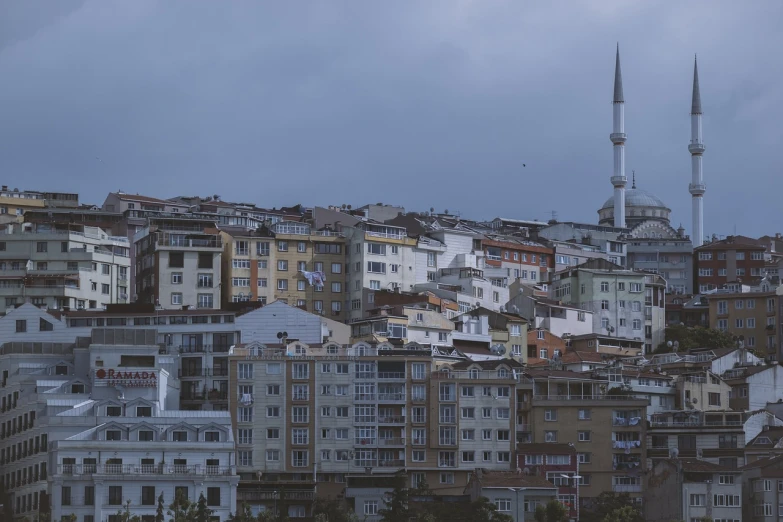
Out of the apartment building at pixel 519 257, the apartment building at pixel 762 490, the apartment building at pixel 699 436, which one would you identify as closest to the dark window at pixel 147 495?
the apartment building at pixel 699 436

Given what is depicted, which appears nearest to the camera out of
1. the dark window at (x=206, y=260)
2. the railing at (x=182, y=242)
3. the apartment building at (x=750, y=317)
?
the railing at (x=182, y=242)

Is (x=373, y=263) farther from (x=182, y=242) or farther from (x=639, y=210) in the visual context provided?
(x=639, y=210)

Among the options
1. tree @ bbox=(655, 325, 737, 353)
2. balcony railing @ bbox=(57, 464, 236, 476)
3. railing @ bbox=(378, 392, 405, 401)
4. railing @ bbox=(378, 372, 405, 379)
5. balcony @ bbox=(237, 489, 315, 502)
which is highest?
tree @ bbox=(655, 325, 737, 353)

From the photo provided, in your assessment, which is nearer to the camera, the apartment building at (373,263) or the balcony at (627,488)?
the balcony at (627,488)

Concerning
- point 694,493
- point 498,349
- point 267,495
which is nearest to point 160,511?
point 267,495

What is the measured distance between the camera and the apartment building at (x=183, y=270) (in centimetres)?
10944

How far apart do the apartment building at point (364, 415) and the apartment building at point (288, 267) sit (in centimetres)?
2110

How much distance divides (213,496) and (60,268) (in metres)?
34.2

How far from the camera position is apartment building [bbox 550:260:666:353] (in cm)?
12212

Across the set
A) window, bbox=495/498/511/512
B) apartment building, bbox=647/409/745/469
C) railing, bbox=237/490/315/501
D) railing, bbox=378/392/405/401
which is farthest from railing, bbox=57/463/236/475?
apartment building, bbox=647/409/745/469

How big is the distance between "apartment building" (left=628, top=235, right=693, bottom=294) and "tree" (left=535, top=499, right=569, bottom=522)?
2427 inches

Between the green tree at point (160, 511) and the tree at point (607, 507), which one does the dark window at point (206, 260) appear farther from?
the tree at point (607, 507)

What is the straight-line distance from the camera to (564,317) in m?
119

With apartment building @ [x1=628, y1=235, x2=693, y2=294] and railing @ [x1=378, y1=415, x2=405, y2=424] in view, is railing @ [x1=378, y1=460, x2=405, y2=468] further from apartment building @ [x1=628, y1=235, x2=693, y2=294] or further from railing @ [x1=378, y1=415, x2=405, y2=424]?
apartment building @ [x1=628, y1=235, x2=693, y2=294]
